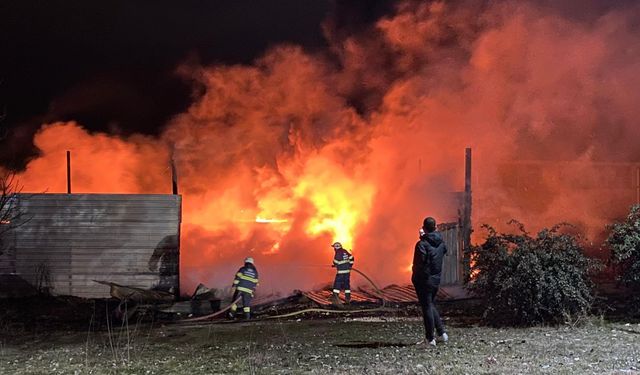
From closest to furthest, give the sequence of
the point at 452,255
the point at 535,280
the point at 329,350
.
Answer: the point at 329,350, the point at 535,280, the point at 452,255

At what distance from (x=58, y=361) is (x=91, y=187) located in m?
11.2

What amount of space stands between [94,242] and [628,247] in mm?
11290

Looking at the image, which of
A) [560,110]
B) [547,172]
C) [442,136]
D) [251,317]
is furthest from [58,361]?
[547,172]

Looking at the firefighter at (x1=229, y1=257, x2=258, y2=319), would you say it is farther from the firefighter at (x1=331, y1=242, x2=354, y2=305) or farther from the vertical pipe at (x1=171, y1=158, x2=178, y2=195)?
the vertical pipe at (x1=171, y1=158, x2=178, y2=195)

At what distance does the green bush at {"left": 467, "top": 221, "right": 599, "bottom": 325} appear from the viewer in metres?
8.90

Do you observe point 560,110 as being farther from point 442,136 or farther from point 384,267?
point 384,267

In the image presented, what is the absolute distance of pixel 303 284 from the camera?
1487 centimetres

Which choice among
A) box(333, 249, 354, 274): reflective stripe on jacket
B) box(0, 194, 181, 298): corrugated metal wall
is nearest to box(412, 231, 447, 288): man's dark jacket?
box(333, 249, 354, 274): reflective stripe on jacket

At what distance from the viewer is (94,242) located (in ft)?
46.3

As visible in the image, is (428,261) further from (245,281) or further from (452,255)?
(452,255)

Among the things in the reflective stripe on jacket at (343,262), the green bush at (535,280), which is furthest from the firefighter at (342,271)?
the green bush at (535,280)

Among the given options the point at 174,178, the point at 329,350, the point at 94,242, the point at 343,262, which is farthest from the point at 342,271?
the point at 94,242

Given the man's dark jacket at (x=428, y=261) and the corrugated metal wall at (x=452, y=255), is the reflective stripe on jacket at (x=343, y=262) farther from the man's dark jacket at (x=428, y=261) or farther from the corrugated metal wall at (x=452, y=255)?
the man's dark jacket at (x=428, y=261)

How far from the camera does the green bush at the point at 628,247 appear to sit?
9.22 m
